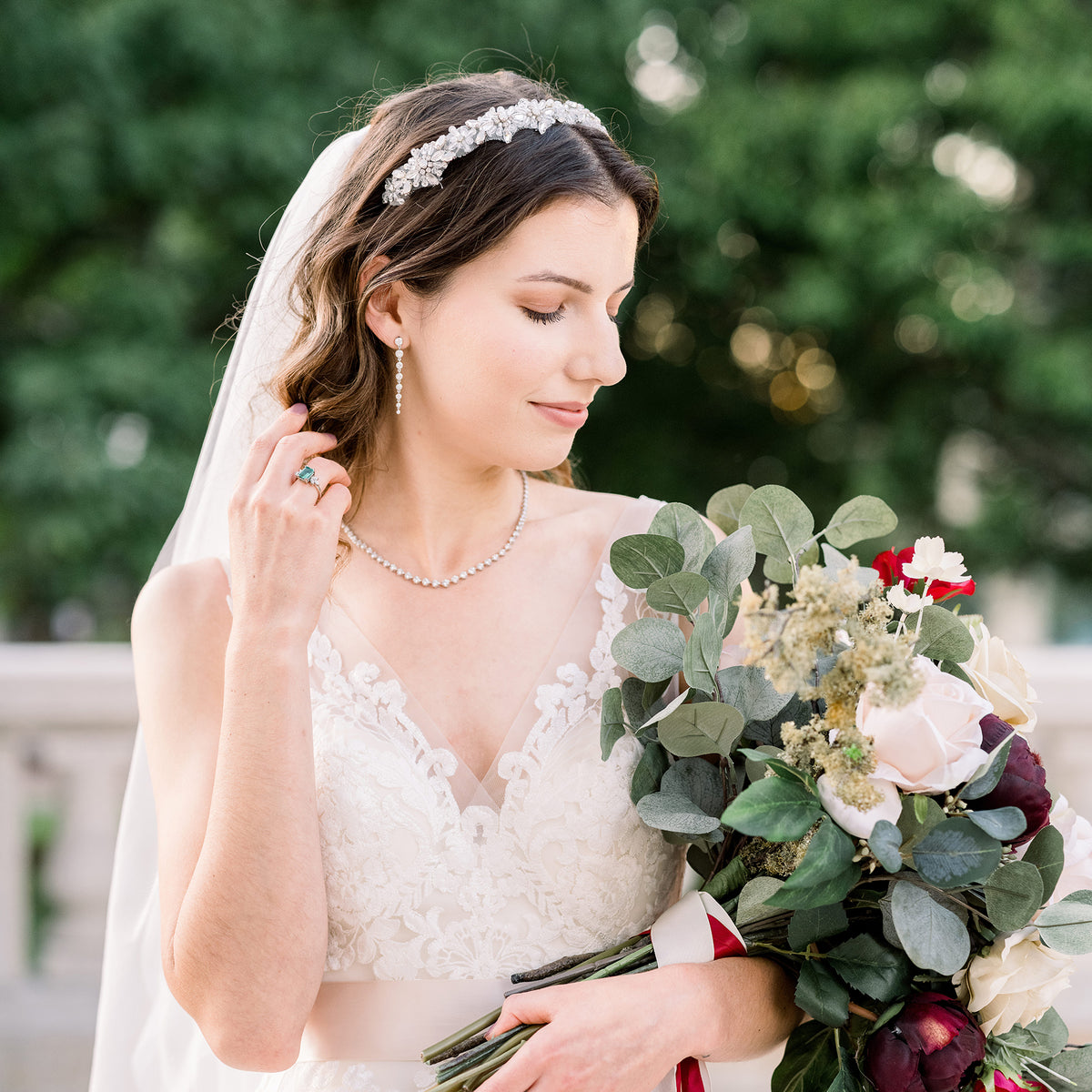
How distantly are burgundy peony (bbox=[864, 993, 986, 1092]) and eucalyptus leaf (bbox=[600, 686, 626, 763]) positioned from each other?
0.50m

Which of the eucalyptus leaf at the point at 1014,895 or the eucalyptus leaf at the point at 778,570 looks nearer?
the eucalyptus leaf at the point at 1014,895

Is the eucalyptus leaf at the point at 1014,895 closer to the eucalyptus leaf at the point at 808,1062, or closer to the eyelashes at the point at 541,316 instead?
the eucalyptus leaf at the point at 808,1062

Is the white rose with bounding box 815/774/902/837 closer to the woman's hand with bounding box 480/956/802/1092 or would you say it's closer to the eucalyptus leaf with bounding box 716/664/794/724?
the eucalyptus leaf with bounding box 716/664/794/724

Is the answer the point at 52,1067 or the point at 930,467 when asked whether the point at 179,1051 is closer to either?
the point at 52,1067

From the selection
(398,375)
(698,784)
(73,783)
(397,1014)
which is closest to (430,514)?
(398,375)

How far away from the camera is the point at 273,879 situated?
159cm

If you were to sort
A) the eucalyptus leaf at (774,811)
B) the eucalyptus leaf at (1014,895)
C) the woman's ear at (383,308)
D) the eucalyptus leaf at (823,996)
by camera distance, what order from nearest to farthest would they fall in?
the eucalyptus leaf at (774,811) → the eucalyptus leaf at (1014,895) → the eucalyptus leaf at (823,996) → the woman's ear at (383,308)

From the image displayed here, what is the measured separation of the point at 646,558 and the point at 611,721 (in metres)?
0.24

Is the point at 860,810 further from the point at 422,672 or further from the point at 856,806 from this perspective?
the point at 422,672

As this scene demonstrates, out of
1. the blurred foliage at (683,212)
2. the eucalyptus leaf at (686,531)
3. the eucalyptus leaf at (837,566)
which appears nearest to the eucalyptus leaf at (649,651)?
the eucalyptus leaf at (686,531)

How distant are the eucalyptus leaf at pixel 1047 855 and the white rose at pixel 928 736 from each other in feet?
0.58

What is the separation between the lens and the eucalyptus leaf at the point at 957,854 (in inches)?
50.1

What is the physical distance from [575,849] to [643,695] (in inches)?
10.8

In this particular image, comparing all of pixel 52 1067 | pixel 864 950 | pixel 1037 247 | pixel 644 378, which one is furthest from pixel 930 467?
pixel 864 950
